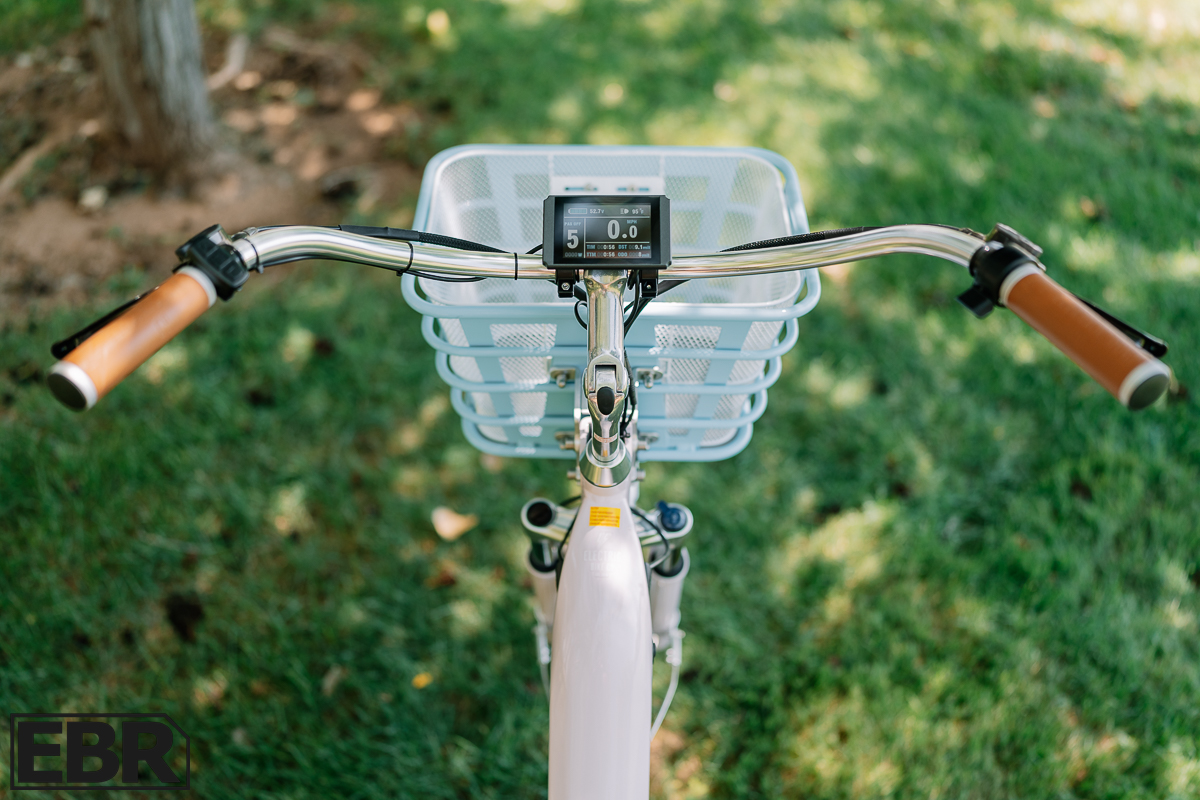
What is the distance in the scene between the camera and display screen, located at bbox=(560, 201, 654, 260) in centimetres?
114

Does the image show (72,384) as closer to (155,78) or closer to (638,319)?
(638,319)

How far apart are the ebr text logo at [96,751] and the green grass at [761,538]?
0.17ft

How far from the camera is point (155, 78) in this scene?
2982 millimetres

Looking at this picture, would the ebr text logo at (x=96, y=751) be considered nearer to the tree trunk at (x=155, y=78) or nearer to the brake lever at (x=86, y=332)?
the brake lever at (x=86, y=332)

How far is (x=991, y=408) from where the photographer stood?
2715 millimetres

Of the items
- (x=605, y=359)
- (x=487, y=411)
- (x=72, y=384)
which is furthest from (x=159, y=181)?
(x=605, y=359)

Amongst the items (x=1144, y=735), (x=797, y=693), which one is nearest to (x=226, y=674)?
(x=797, y=693)

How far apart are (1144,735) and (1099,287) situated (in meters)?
1.69

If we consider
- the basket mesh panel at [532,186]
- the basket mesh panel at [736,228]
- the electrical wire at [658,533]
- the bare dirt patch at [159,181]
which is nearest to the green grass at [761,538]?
the bare dirt patch at [159,181]

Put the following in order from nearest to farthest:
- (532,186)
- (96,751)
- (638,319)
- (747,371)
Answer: (638,319), (747,371), (532,186), (96,751)

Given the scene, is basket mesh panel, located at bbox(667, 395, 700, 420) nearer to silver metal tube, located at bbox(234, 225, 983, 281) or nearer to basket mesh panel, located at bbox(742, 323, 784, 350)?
basket mesh panel, located at bbox(742, 323, 784, 350)

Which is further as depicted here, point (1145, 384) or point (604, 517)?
point (604, 517)

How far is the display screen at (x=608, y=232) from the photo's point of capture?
1.14m

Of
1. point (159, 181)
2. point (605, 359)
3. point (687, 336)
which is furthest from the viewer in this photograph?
point (159, 181)
